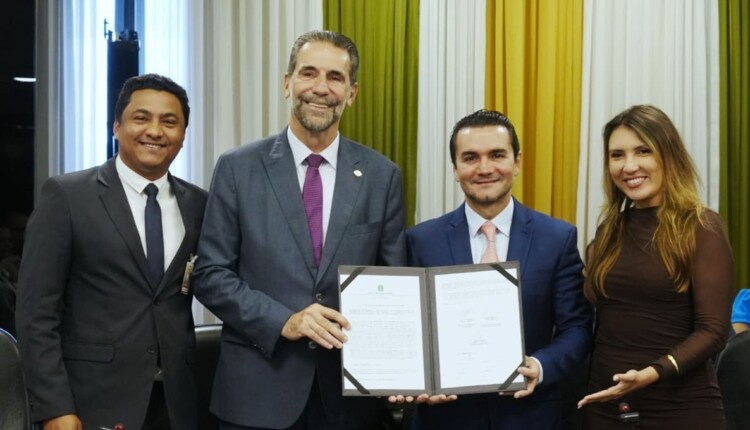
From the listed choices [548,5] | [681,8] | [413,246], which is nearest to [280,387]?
[413,246]

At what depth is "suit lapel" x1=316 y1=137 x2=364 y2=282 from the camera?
265 centimetres

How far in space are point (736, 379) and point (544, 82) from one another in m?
1.88

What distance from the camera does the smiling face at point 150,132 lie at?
2879mm

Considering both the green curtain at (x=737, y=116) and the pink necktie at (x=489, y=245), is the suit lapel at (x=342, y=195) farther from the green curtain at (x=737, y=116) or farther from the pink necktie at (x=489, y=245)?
the green curtain at (x=737, y=116)

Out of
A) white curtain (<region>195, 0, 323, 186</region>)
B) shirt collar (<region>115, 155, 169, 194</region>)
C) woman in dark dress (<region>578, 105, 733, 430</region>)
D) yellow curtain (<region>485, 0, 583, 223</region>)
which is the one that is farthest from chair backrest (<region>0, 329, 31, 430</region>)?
yellow curtain (<region>485, 0, 583, 223</region>)

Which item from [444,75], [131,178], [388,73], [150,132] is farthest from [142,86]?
[444,75]

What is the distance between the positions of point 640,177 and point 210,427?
6.29 feet

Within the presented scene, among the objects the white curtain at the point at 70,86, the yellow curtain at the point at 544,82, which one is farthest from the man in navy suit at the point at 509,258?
the white curtain at the point at 70,86

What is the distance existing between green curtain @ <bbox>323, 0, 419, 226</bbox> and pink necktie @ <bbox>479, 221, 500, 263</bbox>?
5.77 ft

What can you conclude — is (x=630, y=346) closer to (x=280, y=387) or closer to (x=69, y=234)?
(x=280, y=387)

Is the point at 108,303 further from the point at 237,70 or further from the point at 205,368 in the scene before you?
the point at 237,70

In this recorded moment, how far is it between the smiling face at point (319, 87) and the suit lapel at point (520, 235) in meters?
0.66

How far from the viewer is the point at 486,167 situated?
2.81 m

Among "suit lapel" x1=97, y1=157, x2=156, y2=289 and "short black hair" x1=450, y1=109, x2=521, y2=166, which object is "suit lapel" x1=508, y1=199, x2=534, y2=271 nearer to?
"short black hair" x1=450, y1=109, x2=521, y2=166
